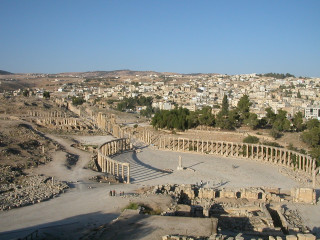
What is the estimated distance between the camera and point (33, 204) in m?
21.0

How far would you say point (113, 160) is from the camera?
30156mm

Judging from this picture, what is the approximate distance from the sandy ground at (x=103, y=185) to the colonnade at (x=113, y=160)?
941mm

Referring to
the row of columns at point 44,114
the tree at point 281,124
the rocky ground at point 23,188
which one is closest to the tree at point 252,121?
the tree at point 281,124

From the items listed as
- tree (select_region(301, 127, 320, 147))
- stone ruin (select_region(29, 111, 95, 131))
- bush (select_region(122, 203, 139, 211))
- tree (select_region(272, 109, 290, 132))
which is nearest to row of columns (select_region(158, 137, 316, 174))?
tree (select_region(301, 127, 320, 147))

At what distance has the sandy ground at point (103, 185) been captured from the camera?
1797 cm

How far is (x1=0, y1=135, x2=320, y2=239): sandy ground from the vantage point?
18.0m

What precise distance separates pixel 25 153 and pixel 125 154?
35.3 ft

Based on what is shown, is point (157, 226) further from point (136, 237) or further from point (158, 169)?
point (158, 169)

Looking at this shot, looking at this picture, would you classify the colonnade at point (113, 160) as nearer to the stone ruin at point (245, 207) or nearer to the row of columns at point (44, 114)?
the stone ruin at point (245, 207)

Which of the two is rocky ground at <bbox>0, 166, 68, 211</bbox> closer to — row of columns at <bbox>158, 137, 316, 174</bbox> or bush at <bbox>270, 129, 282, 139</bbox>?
row of columns at <bbox>158, 137, 316, 174</bbox>

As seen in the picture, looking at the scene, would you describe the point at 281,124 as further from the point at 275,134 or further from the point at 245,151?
the point at 245,151

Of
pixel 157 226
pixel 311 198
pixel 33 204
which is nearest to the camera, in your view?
pixel 157 226

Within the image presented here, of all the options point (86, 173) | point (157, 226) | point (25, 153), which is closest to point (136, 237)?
point (157, 226)

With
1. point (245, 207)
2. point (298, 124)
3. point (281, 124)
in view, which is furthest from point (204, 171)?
point (298, 124)
